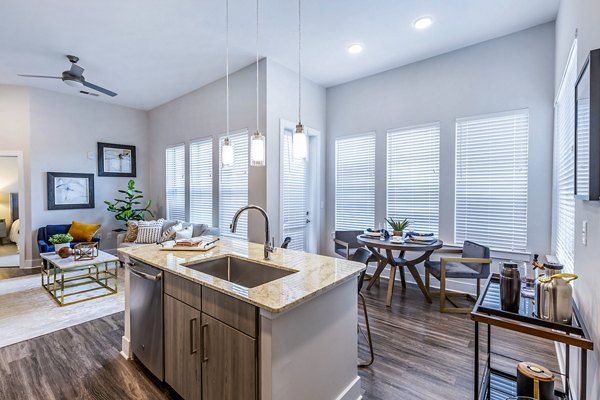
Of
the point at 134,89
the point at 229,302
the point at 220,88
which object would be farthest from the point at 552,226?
the point at 134,89

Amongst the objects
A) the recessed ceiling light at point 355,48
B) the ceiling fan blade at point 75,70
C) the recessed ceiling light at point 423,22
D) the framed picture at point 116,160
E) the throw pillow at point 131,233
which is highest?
the recessed ceiling light at point 423,22

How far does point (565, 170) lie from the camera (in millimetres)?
2449

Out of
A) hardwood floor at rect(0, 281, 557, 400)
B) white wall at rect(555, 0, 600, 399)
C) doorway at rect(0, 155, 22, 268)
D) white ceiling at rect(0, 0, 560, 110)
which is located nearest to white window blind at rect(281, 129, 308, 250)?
white ceiling at rect(0, 0, 560, 110)

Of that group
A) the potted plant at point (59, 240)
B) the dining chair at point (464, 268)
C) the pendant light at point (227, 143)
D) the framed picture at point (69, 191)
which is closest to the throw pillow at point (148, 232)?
the potted plant at point (59, 240)

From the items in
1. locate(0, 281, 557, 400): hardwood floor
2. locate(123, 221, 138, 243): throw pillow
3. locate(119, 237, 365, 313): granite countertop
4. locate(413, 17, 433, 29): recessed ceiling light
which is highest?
locate(413, 17, 433, 29): recessed ceiling light

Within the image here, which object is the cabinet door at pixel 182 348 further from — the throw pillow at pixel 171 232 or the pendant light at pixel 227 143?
the throw pillow at pixel 171 232

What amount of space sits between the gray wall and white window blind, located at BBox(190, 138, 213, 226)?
219 cm

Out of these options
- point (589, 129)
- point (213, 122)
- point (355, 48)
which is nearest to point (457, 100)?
point (355, 48)

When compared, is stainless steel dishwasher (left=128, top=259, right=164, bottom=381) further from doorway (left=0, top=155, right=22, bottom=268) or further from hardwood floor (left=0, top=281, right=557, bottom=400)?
doorway (left=0, top=155, right=22, bottom=268)

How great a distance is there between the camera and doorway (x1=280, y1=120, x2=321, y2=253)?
4.43 meters

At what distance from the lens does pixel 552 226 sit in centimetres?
317

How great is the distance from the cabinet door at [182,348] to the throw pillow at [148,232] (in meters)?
3.84

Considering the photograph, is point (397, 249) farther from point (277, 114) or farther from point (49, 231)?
point (49, 231)

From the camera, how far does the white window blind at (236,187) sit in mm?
4536
